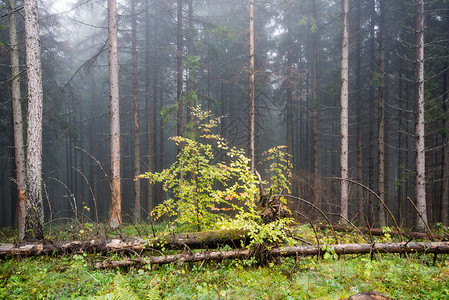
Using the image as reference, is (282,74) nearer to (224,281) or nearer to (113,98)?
(113,98)

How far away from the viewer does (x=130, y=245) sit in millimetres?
5219

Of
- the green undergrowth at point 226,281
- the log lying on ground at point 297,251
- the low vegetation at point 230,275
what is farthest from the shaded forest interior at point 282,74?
the green undergrowth at point 226,281

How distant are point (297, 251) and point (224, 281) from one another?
183 centimetres

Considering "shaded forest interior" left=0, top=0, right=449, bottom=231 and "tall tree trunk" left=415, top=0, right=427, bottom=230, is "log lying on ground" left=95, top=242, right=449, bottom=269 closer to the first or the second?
"shaded forest interior" left=0, top=0, right=449, bottom=231

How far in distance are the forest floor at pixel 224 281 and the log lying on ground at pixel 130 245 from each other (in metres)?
0.19

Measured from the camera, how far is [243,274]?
4488mm

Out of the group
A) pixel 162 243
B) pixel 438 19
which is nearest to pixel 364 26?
pixel 438 19

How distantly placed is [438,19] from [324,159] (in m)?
15.2

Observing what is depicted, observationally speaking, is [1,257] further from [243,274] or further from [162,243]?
[243,274]

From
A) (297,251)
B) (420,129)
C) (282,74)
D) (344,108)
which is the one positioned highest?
(282,74)

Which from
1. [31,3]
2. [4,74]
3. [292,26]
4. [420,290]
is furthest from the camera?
[292,26]

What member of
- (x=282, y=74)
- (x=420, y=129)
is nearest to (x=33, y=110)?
(x=282, y=74)

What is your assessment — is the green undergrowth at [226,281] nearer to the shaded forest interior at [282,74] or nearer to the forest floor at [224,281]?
the forest floor at [224,281]

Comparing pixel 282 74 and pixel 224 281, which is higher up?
pixel 282 74
